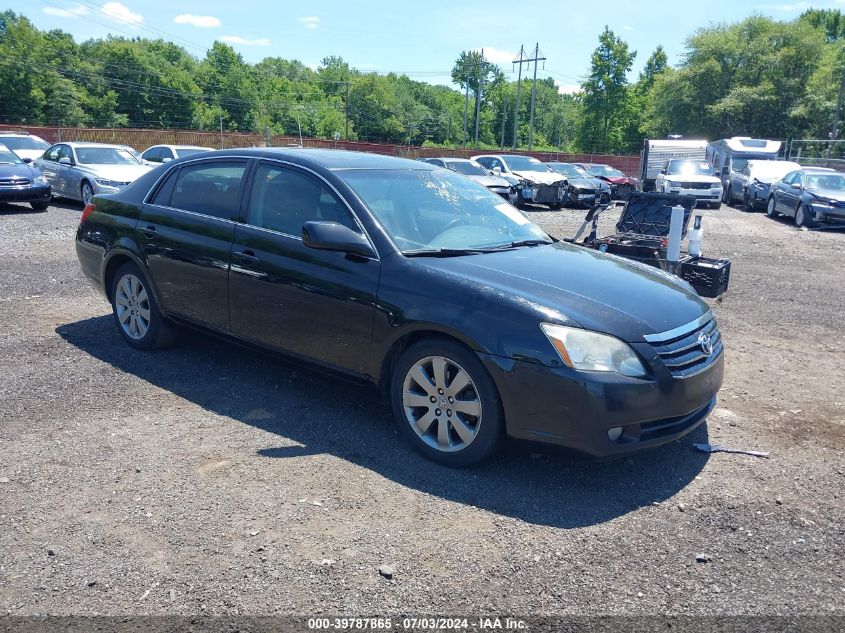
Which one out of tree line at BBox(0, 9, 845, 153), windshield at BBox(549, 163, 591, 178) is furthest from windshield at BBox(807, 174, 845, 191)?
tree line at BBox(0, 9, 845, 153)

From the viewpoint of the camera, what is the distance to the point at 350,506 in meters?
3.54

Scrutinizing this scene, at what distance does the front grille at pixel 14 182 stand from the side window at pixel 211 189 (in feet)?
38.1

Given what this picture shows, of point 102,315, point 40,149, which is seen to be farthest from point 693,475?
point 40,149

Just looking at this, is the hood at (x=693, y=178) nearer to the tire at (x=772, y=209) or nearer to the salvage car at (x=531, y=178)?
the tire at (x=772, y=209)

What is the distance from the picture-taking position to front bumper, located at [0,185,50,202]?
1488 centimetres

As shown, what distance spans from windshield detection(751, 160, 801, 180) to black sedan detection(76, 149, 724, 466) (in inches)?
896

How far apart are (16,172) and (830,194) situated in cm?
1937

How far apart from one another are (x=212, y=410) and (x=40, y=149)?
1933cm

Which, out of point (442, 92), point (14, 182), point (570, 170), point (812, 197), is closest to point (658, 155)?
point (570, 170)

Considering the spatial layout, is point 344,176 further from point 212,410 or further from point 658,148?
point 658,148

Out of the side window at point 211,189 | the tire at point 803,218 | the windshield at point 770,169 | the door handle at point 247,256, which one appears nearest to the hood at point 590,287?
the door handle at point 247,256

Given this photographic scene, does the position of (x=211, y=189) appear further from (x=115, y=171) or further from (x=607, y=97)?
(x=607, y=97)

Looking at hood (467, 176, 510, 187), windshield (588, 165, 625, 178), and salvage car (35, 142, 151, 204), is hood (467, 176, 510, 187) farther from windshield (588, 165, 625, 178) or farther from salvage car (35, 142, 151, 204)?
windshield (588, 165, 625, 178)

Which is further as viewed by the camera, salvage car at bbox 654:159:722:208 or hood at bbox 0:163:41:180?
salvage car at bbox 654:159:722:208
